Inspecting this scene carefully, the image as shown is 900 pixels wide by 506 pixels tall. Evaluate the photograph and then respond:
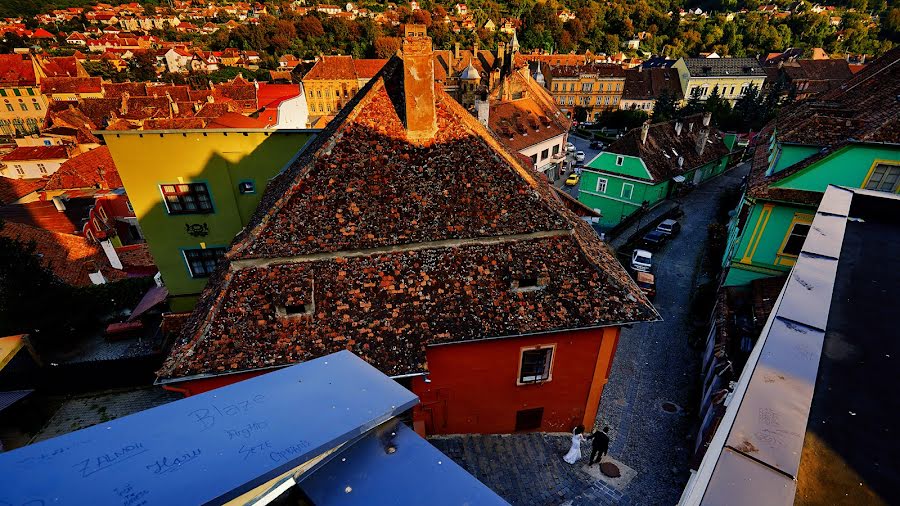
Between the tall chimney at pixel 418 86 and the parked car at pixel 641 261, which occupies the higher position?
the tall chimney at pixel 418 86

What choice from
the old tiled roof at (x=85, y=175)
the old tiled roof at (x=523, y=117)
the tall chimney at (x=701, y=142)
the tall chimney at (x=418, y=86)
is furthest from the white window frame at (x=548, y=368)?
the old tiled roof at (x=85, y=175)

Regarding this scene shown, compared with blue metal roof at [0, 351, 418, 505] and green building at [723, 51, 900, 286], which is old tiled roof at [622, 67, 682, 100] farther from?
blue metal roof at [0, 351, 418, 505]

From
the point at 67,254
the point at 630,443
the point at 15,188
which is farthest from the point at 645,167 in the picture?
the point at 15,188

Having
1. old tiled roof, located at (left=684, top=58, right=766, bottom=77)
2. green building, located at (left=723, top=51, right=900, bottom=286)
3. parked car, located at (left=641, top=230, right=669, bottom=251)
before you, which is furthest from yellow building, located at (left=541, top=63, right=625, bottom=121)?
green building, located at (left=723, top=51, right=900, bottom=286)

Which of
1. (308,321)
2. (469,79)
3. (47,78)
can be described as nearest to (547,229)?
(308,321)

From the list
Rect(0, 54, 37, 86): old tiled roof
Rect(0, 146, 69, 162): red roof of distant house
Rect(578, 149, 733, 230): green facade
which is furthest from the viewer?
Rect(0, 54, 37, 86): old tiled roof

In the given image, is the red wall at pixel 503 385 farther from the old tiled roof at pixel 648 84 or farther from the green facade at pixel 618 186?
the old tiled roof at pixel 648 84

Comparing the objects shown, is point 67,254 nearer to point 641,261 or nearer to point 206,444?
point 206,444
